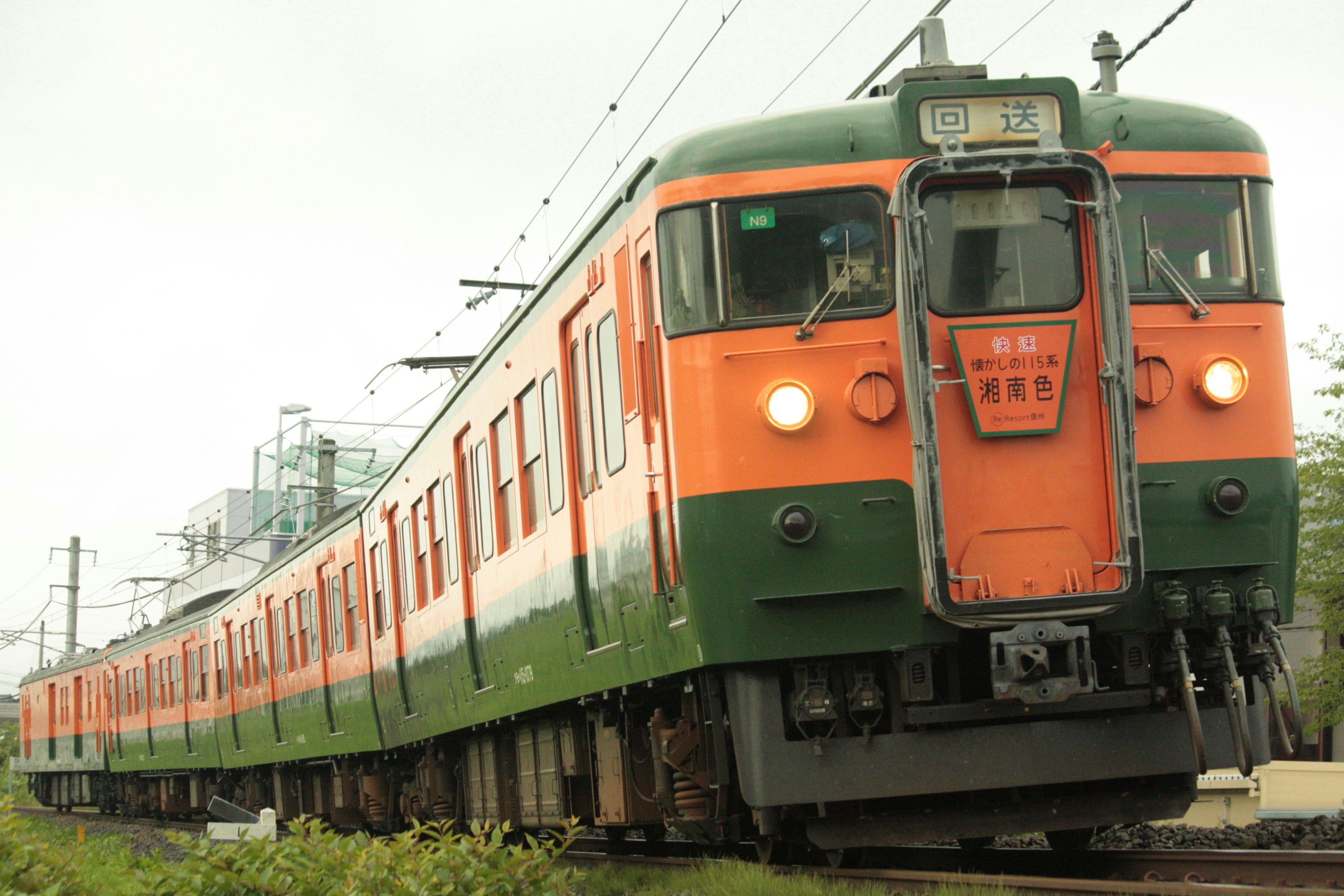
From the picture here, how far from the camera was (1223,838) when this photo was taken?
7770 millimetres

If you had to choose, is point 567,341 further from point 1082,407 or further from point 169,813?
point 169,813

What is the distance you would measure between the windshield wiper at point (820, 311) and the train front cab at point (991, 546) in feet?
0.04

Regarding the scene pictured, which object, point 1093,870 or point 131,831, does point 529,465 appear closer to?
point 1093,870

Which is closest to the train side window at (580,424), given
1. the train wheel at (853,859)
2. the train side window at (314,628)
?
the train wheel at (853,859)

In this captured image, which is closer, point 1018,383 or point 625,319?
point 1018,383

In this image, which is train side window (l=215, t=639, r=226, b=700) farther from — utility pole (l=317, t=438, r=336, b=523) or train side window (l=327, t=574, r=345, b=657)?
train side window (l=327, t=574, r=345, b=657)

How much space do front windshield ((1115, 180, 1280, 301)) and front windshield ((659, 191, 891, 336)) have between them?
1.11 m

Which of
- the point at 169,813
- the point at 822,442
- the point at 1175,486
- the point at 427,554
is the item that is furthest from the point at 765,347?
the point at 169,813

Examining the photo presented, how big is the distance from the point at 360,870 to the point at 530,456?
411cm

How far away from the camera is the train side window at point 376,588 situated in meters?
14.2

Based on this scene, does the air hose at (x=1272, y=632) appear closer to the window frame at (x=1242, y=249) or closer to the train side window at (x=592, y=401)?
the window frame at (x=1242, y=249)

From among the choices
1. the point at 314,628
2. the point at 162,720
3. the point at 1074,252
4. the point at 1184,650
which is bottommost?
the point at 162,720

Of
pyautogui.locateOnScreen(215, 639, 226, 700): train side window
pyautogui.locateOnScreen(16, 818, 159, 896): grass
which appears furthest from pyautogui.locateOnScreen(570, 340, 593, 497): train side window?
pyautogui.locateOnScreen(215, 639, 226, 700): train side window

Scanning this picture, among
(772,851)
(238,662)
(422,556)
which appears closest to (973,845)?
(772,851)
